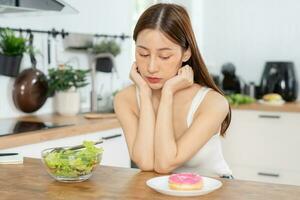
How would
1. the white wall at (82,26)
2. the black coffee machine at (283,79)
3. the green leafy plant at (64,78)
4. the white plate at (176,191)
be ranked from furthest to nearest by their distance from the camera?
1. the black coffee machine at (283,79)
2. the green leafy plant at (64,78)
3. the white wall at (82,26)
4. the white plate at (176,191)

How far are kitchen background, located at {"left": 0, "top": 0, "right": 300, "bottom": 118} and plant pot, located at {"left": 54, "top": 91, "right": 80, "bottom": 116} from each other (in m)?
0.12

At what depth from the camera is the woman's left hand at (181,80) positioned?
1867 millimetres

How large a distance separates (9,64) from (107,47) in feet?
3.09

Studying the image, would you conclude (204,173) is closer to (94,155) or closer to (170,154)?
(170,154)

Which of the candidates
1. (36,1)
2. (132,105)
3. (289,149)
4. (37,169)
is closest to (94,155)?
(37,169)

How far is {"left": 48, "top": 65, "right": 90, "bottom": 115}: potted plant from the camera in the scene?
132 inches

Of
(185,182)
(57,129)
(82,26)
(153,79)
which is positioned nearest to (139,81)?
(153,79)

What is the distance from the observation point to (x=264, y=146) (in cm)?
396

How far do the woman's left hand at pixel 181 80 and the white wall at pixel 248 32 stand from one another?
8.55ft

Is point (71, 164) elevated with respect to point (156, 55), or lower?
lower

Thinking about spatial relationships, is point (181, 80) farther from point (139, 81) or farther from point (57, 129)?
point (57, 129)

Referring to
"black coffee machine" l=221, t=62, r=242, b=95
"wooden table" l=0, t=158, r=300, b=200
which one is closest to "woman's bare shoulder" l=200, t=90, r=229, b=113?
"wooden table" l=0, t=158, r=300, b=200

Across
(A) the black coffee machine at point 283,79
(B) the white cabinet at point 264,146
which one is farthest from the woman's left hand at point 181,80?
(A) the black coffee machine at point 283,79

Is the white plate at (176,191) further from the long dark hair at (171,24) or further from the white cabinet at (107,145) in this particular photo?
the white cabinet at (107,145)
